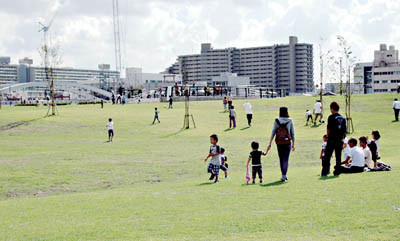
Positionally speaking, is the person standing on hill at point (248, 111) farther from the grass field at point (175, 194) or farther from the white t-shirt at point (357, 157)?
the white t-shirt at point (357, 157)

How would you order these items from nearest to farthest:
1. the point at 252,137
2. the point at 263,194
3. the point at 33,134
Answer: the point at 263,194 → the point at 252,137 → the point at 33,134

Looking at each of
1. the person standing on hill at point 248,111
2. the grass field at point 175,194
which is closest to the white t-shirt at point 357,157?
the grass field at point 175,194

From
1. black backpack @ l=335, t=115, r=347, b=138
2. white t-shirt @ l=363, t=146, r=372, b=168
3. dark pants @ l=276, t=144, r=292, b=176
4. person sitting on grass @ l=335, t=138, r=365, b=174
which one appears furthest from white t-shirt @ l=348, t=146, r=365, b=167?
dark pants @ l=276, t=144, r=292, b=176

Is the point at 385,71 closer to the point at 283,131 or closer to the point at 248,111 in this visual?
the point at 248,111

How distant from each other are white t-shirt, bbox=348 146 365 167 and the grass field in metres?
0.72

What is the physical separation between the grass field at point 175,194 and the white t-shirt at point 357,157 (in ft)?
2.35

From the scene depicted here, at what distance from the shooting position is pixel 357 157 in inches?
563

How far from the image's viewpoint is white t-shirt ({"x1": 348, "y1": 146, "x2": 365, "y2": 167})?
46.8 feet

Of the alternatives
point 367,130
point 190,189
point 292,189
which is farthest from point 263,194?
point 367,130

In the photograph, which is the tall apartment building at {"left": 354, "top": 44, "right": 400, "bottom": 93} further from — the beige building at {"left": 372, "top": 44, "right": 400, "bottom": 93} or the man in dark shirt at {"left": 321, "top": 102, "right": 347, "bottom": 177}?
the man in dark shirt at {"left": 321, "top": 102, "right": 347, "bottom": 177}

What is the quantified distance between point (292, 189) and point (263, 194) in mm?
881

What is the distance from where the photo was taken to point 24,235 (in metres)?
8.56

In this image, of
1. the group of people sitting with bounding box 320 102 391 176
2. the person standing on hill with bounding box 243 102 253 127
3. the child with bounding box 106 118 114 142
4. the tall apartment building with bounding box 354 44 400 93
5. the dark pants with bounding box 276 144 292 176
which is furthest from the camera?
Result: the tall apartment building with bounding box 354 44 400 93

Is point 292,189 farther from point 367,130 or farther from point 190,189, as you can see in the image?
point 367,130
